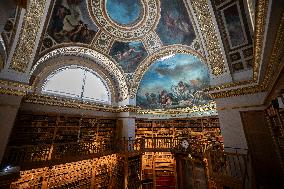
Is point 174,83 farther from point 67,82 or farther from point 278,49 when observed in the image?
point 278,49

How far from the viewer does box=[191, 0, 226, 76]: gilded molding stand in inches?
332

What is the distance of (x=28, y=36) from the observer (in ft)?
26.3

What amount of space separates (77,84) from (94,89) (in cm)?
135

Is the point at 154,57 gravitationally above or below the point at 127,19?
below

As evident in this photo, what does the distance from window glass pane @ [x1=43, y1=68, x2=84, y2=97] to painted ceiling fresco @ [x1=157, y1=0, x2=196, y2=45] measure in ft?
20.7

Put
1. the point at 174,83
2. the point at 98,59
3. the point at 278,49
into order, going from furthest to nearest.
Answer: the point at 174,83 < the point at 98,59 < the point at 278,49

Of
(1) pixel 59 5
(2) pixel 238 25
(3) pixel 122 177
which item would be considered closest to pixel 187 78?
(2) pixel 238 25

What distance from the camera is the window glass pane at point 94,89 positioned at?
1240cm

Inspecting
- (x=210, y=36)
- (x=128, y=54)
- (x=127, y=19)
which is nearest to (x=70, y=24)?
(x=127, y=19)

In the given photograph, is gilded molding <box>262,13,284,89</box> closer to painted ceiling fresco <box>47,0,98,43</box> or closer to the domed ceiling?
the domed ceiling

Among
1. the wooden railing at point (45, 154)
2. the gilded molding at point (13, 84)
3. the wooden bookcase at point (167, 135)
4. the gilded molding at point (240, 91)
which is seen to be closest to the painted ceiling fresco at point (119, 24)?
the gilded molding at point (13, 84)

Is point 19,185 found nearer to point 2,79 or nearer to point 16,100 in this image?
point 16,100

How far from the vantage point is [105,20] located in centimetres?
1073

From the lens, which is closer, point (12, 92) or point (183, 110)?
point (12, 92)
